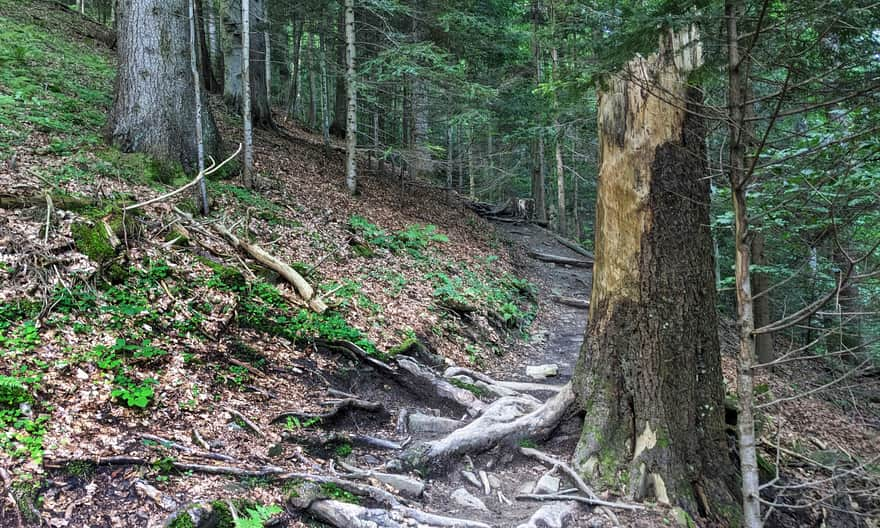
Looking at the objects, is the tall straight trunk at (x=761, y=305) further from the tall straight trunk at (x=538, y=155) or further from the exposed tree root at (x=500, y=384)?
the tall straight trunk at (x=538, y=155)

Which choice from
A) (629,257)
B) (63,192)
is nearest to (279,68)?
(63,192)

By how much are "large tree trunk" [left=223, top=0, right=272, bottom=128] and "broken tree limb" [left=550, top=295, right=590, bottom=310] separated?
393 inches

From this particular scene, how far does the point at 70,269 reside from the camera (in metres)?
4.82

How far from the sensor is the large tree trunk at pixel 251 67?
13617mm

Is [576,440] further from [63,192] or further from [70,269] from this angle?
[63,192]

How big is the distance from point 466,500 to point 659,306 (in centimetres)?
224

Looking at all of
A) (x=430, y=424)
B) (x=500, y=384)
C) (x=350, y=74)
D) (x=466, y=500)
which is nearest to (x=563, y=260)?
(x=350, y=74)

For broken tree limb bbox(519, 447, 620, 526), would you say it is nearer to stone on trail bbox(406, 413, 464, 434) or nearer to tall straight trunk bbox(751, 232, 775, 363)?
stone on trail bbox(406, 413, 464, 434)

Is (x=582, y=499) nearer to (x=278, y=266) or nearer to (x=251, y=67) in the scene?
(x=278, y=266)

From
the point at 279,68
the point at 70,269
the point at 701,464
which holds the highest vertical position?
the point at 279,68

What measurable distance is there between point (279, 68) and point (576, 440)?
90.5 feet

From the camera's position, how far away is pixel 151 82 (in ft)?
26.7

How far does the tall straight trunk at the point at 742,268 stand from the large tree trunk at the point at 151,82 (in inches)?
310

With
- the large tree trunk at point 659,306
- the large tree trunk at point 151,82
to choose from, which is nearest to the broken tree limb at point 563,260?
the large tree trunk at point 151,82
